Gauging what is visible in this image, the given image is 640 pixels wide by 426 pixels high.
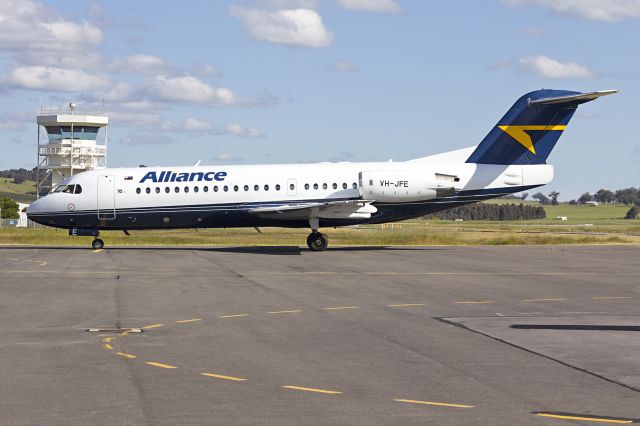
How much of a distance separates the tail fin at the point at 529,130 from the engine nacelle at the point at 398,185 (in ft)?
9.34

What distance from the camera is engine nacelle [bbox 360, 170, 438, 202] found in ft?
129

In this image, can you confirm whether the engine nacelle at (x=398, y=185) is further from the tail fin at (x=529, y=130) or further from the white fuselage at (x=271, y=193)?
the tail fin at (x=529, y=130)

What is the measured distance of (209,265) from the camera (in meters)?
32.1

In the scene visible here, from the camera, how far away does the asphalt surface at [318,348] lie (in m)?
9.83

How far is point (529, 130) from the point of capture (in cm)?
3994

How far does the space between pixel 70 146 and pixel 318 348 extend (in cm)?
6990

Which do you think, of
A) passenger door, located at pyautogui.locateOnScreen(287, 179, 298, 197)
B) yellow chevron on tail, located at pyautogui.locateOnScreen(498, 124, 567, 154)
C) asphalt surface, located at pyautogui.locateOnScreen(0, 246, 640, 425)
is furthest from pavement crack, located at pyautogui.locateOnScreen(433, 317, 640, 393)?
yellow chevron on tail, located at pyautogui.locateOnScreen(498, 124, 567, 154)

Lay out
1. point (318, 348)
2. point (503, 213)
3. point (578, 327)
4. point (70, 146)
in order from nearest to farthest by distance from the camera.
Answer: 1. point (318, 348)
2. point (578, 327)
3. point (70, 146)
4. point (503, 213)

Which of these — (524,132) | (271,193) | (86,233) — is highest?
(524,132)

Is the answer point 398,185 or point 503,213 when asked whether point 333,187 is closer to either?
point 398,185

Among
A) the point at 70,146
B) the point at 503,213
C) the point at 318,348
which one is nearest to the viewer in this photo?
the point at 318,348

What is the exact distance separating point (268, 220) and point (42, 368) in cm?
2825

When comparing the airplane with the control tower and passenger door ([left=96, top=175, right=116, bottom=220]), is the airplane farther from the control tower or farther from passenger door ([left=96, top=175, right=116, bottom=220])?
the control tower

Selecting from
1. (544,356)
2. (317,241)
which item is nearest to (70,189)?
(317,241)
